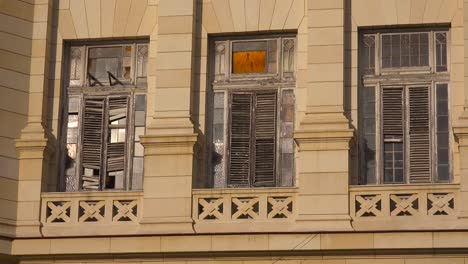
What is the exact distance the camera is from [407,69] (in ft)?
76.6

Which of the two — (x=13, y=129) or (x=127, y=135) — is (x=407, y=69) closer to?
(x=127, y=135)

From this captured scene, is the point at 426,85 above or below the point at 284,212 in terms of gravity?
above

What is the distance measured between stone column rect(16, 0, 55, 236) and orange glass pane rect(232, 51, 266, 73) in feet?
10.8

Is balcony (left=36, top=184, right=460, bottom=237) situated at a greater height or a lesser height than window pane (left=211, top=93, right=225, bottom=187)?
lesser

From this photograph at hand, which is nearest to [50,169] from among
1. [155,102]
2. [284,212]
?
[155,102]

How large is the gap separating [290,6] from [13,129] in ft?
17.0

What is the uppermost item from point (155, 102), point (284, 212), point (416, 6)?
point (416, 6)

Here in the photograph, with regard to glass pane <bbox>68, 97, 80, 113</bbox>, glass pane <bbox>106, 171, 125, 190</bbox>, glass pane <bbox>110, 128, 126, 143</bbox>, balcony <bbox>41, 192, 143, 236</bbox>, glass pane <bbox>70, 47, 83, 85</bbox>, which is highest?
glass pane <bbox>70, 47, 83, 85</bbox>

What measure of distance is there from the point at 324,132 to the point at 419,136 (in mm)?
1669

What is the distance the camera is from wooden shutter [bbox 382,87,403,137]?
23.2 meters

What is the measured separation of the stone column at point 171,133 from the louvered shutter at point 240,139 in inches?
32.9

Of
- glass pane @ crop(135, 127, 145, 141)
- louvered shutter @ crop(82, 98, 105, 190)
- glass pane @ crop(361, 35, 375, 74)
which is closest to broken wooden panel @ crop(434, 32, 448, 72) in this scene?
glass pane @ crop(361, 35, 375, 74)

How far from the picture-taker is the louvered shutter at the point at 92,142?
23984 mm

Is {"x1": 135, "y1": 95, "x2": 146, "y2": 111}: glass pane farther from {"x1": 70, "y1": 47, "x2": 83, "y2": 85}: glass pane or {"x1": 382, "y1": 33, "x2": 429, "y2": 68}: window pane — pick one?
{"x1": 382, "y1": 33, "x2": 429, "y2": 68}: window pane
